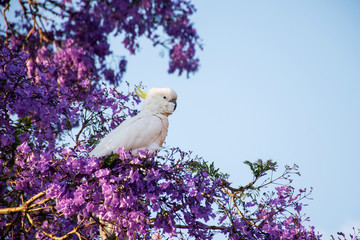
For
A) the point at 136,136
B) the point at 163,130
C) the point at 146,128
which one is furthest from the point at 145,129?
the point at 163,130

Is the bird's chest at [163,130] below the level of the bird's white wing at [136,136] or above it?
above

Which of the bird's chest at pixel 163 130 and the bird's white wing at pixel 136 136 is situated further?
the bird's chest at pixel 163 130

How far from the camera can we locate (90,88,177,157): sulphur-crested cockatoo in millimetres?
4574

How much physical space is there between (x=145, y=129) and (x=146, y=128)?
0.02 m

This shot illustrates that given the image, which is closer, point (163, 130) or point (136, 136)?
point (136, 136)

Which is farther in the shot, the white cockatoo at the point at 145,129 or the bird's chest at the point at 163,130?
the bird's chest at the point at 163,130

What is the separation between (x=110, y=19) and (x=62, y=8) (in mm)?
1064

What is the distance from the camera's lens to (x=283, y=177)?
15.1 feet

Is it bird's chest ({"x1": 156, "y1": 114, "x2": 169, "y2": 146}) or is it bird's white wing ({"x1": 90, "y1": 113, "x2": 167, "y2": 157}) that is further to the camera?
bird's chest ({"x1": 156, "y1": 114, "x2": 169, "y2": 146})

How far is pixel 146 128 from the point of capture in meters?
4.72

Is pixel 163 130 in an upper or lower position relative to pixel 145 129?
upper

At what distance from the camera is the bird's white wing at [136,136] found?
4.54 m

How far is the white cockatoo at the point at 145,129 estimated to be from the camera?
178 inches

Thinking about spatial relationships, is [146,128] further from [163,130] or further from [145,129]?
[163,130]
